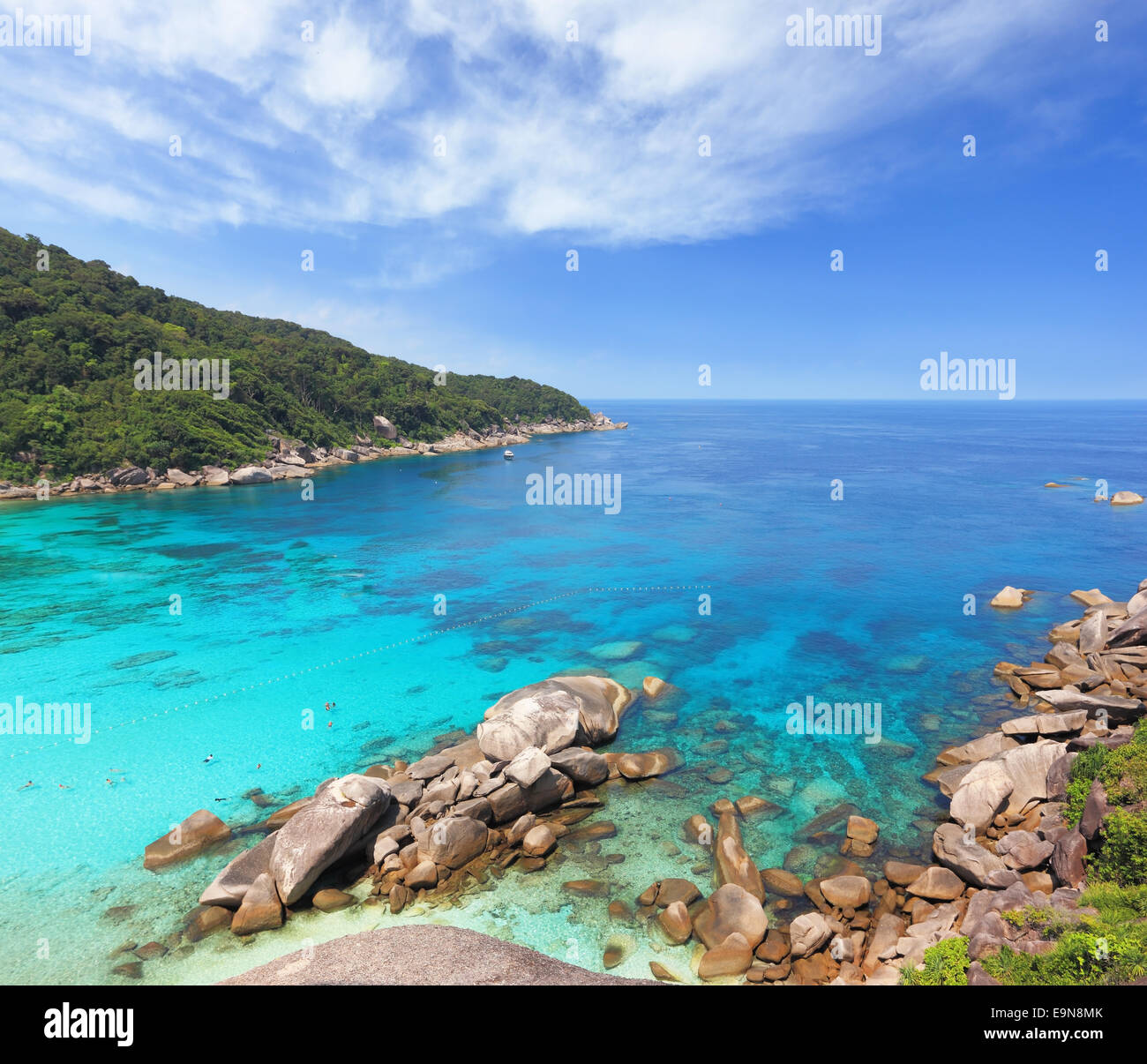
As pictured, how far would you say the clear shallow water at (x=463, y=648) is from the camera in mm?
14367

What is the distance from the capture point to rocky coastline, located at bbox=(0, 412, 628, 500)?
64188 millimetres

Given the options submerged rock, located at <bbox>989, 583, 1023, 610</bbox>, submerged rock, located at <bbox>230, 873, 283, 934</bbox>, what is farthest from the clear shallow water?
submerged rock, located at <bbox>989, 583, 1023, 610</bbox>

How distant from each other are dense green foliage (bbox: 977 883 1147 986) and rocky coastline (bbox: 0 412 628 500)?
81668mm

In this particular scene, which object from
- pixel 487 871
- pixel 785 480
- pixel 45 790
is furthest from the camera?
pixel 785 480

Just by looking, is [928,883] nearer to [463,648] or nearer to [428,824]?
[428,824]

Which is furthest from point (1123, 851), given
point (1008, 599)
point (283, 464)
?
point (283, 464)

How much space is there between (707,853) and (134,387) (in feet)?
291

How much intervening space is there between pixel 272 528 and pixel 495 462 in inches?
2259

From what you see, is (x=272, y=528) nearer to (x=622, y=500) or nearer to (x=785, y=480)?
(x=622, y=500)

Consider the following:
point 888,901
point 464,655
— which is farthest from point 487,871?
point 464,655

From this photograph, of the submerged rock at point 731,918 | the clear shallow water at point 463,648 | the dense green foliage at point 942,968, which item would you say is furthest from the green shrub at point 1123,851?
the submerged rock at point 731,918

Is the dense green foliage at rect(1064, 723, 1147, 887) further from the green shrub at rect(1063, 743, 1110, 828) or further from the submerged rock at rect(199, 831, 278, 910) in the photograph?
the submerged rock at rect(199, 831, 278, 910)

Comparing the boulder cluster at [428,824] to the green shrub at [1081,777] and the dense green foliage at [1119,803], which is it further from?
the dense green foliage at [1119,803]

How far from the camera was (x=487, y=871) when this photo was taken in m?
14.2
